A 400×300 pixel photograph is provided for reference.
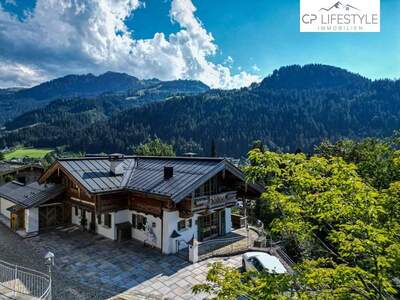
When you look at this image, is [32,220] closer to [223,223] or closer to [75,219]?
[75,219]

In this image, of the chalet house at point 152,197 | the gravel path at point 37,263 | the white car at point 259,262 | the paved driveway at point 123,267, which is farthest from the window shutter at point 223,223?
the gravel path at point 37,263

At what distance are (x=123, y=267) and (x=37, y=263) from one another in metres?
4.89

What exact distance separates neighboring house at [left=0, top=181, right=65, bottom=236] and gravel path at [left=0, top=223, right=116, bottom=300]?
3.12 feet

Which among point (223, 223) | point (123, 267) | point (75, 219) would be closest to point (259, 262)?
Answer: point (223, 223)

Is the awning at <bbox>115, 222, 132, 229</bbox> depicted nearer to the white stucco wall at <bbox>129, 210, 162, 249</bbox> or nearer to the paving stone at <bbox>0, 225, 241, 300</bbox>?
the white stucco wall at <bbox>129, 210, 162, 249</bbox>

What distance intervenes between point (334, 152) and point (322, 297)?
104 ft

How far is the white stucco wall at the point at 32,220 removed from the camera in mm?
20188

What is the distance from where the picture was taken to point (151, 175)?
1972 centimetres

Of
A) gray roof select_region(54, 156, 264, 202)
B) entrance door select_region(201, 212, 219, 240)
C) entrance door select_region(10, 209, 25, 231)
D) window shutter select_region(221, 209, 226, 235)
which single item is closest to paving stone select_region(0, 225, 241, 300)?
entrance door select_region(10, 209, 25, 231)

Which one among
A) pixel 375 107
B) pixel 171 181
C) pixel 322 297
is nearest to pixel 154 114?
pixel 375 107

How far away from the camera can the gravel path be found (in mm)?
12461

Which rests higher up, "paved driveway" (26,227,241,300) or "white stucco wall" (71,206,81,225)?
"white stucco wall" (71,206,81,225)

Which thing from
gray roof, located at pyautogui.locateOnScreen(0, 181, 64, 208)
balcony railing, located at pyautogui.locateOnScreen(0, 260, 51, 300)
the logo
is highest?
the logo

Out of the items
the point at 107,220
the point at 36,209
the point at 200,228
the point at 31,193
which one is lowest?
the point at 200,228
